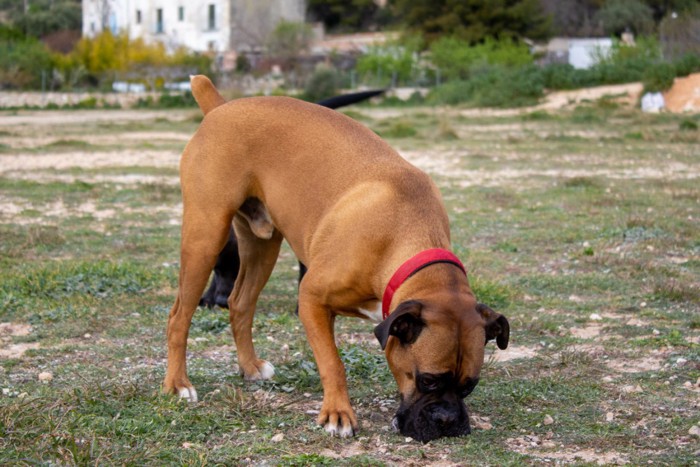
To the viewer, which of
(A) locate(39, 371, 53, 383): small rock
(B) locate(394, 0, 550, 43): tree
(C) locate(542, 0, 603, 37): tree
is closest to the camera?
(A) locate(39, 371, 53, 383): small rock

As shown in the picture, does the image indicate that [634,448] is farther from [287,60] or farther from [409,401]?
[287,60]

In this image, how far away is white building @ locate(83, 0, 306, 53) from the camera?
6675 centimetres

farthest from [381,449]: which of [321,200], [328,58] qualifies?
[328,58]

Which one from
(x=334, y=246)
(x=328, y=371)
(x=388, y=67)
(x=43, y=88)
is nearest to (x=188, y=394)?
(x=328, y=371)

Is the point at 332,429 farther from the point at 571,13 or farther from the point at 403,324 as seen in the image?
the point at 571,13

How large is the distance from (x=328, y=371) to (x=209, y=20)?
6557 centimetres

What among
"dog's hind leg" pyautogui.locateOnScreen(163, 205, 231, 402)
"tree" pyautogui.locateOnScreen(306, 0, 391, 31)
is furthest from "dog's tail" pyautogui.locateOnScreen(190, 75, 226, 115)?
"tree" pyautogui.locateOnScreen(306, 0, 391, 31)

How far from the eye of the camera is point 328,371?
490 cm

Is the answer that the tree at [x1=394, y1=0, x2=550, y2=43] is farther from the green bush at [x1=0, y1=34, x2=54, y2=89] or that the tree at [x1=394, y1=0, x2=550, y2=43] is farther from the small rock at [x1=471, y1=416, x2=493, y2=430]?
the small rock at [x1=471, y1=416, x2=493, y2=430]

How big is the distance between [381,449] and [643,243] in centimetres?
609

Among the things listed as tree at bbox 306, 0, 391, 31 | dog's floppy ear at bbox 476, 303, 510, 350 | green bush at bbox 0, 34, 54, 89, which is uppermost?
tree at bbox 306, 0, 391, 31

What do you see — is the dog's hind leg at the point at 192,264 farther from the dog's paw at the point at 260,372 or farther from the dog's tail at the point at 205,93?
the dog's tail at the point at 205,93

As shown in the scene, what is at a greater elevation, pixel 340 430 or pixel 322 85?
pixel 340 430

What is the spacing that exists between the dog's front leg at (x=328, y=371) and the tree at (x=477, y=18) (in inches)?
2011
